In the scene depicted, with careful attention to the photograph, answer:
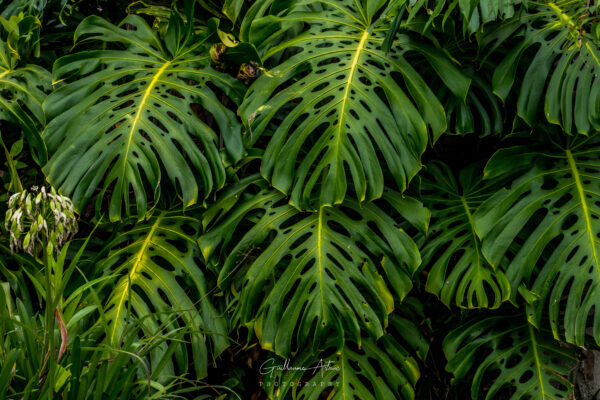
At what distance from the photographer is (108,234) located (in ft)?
7.00

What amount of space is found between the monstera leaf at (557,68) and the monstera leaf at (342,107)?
183 mm

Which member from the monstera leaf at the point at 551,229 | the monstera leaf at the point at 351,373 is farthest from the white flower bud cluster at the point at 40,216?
the monstera leaf at the point at 551,229

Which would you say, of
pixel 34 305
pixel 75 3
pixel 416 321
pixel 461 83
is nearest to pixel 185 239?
pixel 34 305

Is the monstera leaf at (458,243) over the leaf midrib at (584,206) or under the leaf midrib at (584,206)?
under

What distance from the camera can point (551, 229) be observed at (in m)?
1.72

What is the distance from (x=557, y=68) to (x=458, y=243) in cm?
59

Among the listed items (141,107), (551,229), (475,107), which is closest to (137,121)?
(141,107)

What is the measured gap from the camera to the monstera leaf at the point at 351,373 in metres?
1.68

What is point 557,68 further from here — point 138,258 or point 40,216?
point 40,216

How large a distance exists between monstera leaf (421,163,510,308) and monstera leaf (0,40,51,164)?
1.18 meters

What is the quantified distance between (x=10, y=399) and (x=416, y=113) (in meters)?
1.23

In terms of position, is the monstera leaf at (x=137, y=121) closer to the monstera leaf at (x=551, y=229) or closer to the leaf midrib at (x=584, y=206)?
the monstera leaf at (x=551, y=229)

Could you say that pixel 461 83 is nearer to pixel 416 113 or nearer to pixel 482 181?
pixel 416 113

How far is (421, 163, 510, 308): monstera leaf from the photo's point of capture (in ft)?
5.53
